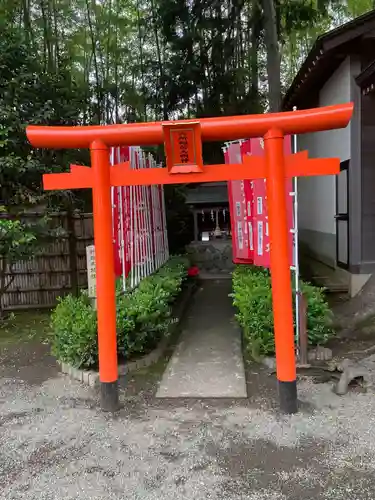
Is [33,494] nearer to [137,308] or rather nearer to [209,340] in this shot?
[137,308]

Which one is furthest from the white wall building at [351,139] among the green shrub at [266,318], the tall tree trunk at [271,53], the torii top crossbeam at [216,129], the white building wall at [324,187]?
the torii top crossbeam at [216,129]

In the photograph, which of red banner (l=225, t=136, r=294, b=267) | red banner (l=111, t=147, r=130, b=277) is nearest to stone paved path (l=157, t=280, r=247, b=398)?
red banner (l=225, t=136, r=294, b=267)

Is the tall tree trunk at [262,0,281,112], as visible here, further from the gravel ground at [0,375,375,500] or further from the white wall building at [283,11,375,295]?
the gravel ground at [0,375,375,500]

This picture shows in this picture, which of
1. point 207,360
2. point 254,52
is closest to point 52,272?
point 207,360

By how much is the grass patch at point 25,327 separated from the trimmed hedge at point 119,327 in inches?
62.4

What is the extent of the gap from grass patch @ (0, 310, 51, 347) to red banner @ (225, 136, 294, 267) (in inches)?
139

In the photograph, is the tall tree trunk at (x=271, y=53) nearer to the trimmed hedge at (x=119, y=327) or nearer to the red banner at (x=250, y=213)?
the red banner at (x=250, y=213)

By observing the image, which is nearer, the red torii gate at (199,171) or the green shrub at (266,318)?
the red torii gate at (199,171)

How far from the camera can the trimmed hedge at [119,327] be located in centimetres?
513

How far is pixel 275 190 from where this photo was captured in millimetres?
4176

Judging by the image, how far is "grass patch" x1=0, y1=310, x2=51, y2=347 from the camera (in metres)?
7.19

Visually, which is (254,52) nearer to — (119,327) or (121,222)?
(121,222)

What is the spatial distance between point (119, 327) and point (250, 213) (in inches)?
113

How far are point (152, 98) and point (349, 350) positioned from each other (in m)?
11.8
